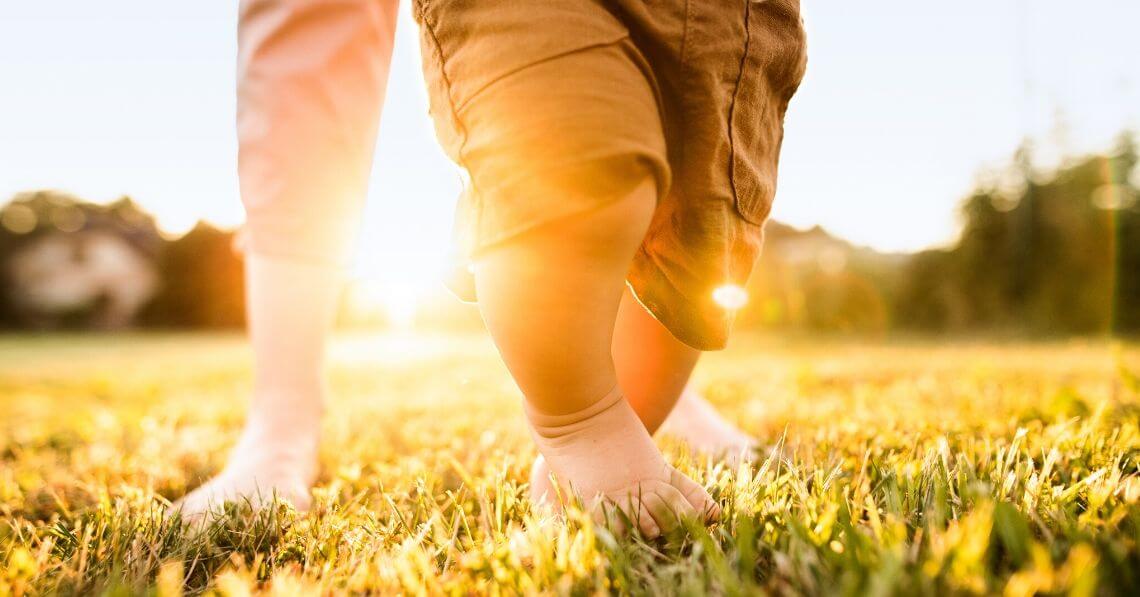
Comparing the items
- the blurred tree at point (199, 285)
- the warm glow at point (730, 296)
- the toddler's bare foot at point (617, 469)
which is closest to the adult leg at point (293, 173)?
the toddler's bare foot at point (617, 469)

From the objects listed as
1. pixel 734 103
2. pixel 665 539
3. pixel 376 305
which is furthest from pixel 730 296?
pixel 376 305

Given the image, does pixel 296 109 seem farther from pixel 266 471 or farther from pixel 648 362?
pixel 648 362

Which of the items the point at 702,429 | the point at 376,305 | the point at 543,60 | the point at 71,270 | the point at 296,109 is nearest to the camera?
the point at 543,60

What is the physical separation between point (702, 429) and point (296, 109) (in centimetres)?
120

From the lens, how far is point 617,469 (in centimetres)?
94

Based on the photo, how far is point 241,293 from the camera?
19.6 m

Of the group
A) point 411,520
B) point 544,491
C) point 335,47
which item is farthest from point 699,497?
point 335,47

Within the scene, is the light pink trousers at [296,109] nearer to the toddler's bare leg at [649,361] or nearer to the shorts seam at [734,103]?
the toddler's bare leg at [649,361]

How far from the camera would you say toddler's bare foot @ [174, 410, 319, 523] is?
1.26 m

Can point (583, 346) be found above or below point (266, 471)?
above

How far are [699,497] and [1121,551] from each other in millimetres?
437

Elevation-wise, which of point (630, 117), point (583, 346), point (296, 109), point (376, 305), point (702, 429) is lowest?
point (376, 305)

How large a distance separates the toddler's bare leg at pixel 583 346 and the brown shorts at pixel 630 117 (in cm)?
4

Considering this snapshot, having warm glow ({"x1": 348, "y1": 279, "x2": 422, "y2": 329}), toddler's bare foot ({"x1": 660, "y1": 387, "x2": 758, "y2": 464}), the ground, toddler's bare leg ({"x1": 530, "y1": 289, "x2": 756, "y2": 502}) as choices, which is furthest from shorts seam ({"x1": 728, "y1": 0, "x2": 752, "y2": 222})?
warm glow ({"x1": 348, "y1": 279, "x2": 422, "y2": 329})
